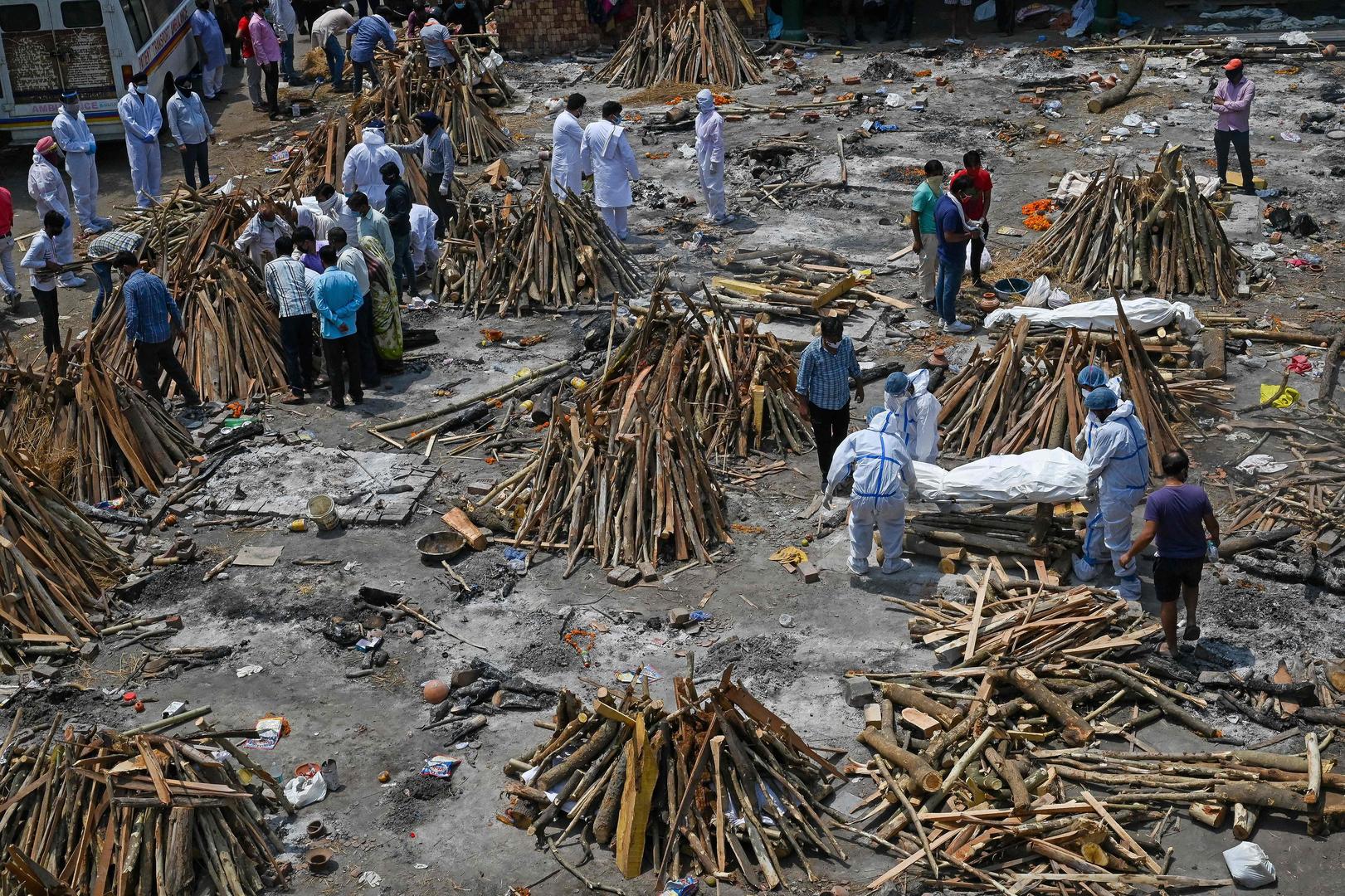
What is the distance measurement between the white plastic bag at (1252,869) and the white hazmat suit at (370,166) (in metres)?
11.7

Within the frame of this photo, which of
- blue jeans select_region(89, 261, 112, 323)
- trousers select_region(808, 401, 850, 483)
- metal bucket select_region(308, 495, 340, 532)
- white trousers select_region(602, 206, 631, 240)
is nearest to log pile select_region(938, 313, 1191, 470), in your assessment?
trousers select_region(808, 401, 850, 483)

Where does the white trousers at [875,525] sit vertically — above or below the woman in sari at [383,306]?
below

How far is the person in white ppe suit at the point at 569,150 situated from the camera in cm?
1666

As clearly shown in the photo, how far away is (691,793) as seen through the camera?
7535 mm

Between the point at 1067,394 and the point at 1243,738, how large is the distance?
3.92 m

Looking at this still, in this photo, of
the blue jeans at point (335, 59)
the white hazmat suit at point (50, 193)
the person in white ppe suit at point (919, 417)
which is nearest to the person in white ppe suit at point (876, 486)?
the person in white ppe suit at point (919, 417)

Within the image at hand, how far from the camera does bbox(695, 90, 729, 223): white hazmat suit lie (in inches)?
661

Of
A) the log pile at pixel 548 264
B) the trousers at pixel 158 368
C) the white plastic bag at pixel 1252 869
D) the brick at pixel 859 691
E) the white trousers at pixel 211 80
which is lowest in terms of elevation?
the white plastic bag at pixel 1252 869

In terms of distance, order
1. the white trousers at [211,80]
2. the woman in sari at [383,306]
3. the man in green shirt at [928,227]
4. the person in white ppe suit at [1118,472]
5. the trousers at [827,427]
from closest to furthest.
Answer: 1. the person in white ppe suit at [1118,472]
2. the trousers at [827,427]
3. the woman in sari at [383,306]
4. the man in green shirt at [928,227]
5. the white trousers at [211,80]

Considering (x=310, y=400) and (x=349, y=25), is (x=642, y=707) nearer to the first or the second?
(x=310, y=400)

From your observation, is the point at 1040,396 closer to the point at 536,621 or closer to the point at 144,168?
the point at 536,621

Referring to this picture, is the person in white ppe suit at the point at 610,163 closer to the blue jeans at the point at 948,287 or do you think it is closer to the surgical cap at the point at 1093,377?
the blue jeans at the point at 948,287

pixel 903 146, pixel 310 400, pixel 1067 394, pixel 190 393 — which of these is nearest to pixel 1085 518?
pixel 1067 394

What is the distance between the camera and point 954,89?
70.8ft
